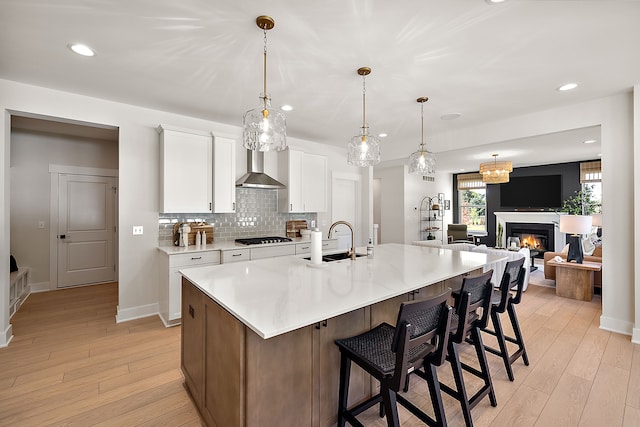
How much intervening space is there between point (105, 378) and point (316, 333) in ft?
6.31

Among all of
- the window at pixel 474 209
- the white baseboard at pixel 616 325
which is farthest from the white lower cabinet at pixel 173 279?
the window at pixel 474 209

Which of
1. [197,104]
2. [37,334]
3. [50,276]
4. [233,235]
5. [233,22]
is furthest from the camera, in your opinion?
[50,276]

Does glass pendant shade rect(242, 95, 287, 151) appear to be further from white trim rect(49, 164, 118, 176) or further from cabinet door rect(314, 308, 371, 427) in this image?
white trim rect(49, 164, 118, 176)

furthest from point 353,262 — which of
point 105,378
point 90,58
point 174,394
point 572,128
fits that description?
point 572,128

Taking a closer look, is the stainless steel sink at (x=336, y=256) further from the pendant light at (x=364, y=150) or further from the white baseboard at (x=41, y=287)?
the white baseboard at (x=41, y=287)

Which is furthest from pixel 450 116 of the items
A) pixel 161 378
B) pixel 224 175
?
pixel 161 378

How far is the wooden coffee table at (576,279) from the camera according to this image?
4230 millimetres

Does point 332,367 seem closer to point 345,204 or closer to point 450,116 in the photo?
point 450,116

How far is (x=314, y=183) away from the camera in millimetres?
5000

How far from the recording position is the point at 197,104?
3.51m

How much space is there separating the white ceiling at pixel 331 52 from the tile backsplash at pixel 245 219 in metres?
1.38

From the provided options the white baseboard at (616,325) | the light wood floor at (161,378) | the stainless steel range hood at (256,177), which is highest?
the stainless steel range hood at (256,177)

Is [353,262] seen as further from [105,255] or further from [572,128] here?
[105,255]

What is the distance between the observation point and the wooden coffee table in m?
4.23
